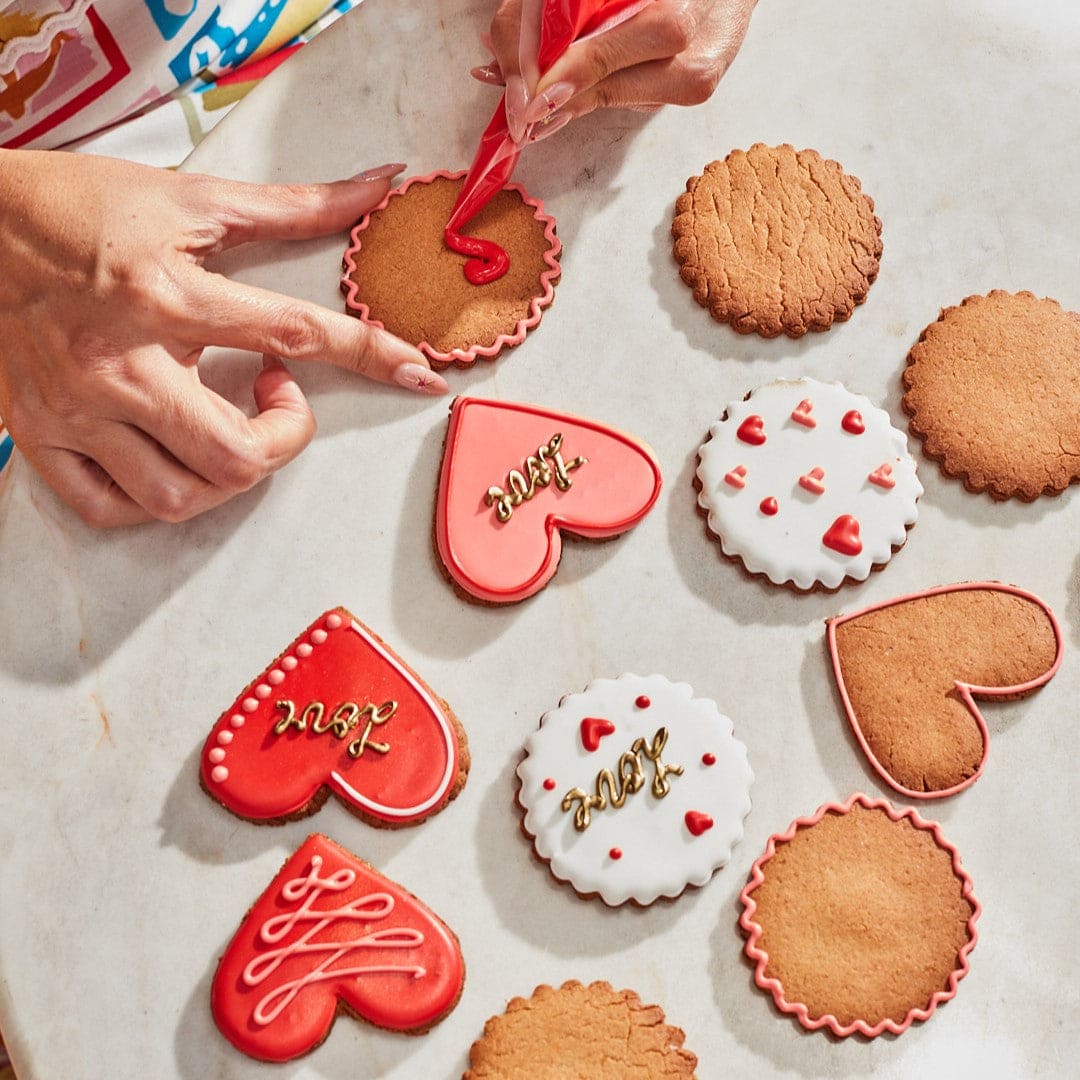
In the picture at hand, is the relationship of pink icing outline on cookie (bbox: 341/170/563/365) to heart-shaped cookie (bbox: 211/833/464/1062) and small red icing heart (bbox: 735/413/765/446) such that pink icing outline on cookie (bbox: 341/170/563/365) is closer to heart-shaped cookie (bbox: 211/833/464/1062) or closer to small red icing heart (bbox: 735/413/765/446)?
small red icing heart (bbox: 735/413/765/446)

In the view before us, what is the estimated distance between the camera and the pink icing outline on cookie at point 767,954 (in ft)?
3.85

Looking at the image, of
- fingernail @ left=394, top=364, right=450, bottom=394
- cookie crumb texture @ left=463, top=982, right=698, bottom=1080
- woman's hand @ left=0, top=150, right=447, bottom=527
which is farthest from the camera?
fingernail @ left=394, top=364, right=450, bottom=394

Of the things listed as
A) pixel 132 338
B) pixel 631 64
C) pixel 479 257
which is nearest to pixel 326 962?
pixel 132 338

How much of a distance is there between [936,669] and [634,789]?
1.26 feet

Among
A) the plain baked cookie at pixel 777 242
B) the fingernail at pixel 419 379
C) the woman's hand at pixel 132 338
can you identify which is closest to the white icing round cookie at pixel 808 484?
the plain baked cookie at pixel 777 242

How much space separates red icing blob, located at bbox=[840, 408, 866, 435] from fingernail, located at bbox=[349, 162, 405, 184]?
2.19 feet

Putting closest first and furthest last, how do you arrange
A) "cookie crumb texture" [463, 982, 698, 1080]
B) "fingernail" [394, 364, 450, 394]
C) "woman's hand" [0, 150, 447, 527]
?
"cookie crumb texture" [463, 982, 698, 1080]
"woman's hand" [0, 150, 447, 527]
"fingernail" [394, 364, 450, 394]

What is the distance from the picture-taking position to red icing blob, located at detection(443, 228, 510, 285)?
4.61ft

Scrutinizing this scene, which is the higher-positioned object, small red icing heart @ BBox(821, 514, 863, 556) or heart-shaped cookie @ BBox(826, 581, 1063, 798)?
small red icing heart @ BBox(821, 514, 863, 556)

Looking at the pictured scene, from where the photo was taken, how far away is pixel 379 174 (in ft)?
4.71

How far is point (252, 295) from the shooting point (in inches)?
51.4

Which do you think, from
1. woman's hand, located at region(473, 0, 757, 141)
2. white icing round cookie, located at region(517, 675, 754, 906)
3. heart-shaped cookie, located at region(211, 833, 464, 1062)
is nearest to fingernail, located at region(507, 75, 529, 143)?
woman's hand, located at region(473, 0, 757, 141)

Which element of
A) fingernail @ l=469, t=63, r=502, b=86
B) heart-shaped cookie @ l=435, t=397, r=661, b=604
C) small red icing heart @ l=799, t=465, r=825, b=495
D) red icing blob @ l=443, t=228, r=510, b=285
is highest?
fingernail @ l=469, t=63, r=502, b=86

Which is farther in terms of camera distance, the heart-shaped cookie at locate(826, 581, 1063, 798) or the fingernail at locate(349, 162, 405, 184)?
the fingernail at locate(349, 162, 405, 184)
